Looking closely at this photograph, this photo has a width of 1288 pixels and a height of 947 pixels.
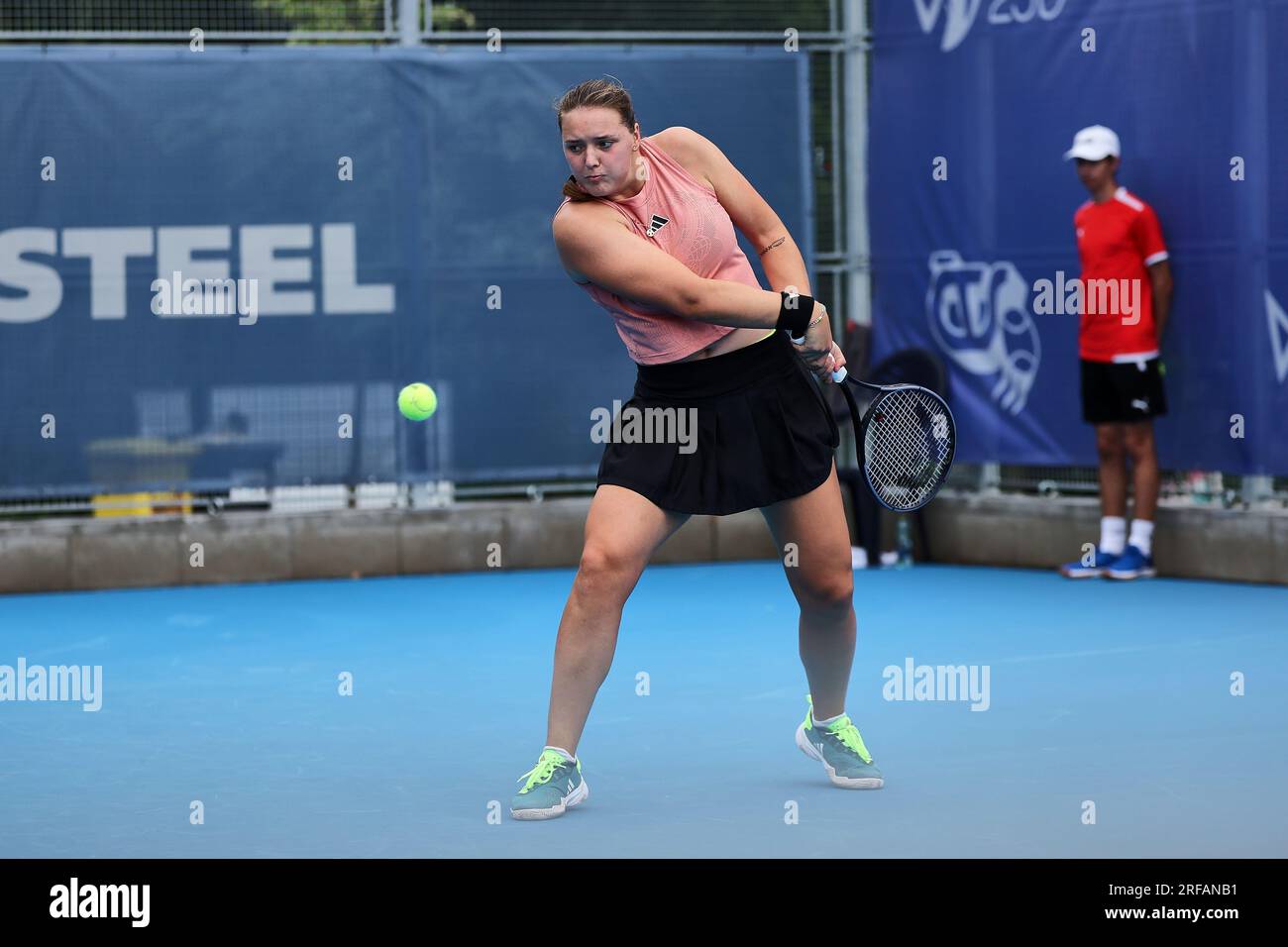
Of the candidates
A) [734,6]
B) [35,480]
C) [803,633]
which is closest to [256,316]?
[35,480]

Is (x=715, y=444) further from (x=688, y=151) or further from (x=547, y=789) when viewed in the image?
(x=547, y=789)

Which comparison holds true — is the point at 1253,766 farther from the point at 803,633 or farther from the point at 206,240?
the point at 206,240

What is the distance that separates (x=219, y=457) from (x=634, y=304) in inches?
253

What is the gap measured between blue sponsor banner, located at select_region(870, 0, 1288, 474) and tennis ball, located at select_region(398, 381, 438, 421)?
279cm

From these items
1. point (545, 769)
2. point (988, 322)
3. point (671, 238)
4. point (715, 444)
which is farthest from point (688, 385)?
point (988, 322)

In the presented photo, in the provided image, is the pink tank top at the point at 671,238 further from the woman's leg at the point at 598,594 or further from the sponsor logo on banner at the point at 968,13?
the sponsor logo on banner at the point at 968,13

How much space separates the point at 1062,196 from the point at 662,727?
205 inches

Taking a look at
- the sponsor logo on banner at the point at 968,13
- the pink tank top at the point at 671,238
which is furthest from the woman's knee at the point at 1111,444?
the pink tank top at the point at 671,238

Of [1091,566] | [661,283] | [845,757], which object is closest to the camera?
[661,283]

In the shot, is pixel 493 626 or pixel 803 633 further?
pixel 493 626

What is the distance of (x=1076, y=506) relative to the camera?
10984 mm

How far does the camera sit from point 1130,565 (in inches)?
413

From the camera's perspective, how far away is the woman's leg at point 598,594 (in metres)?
5.36

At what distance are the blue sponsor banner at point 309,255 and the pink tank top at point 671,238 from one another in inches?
241
